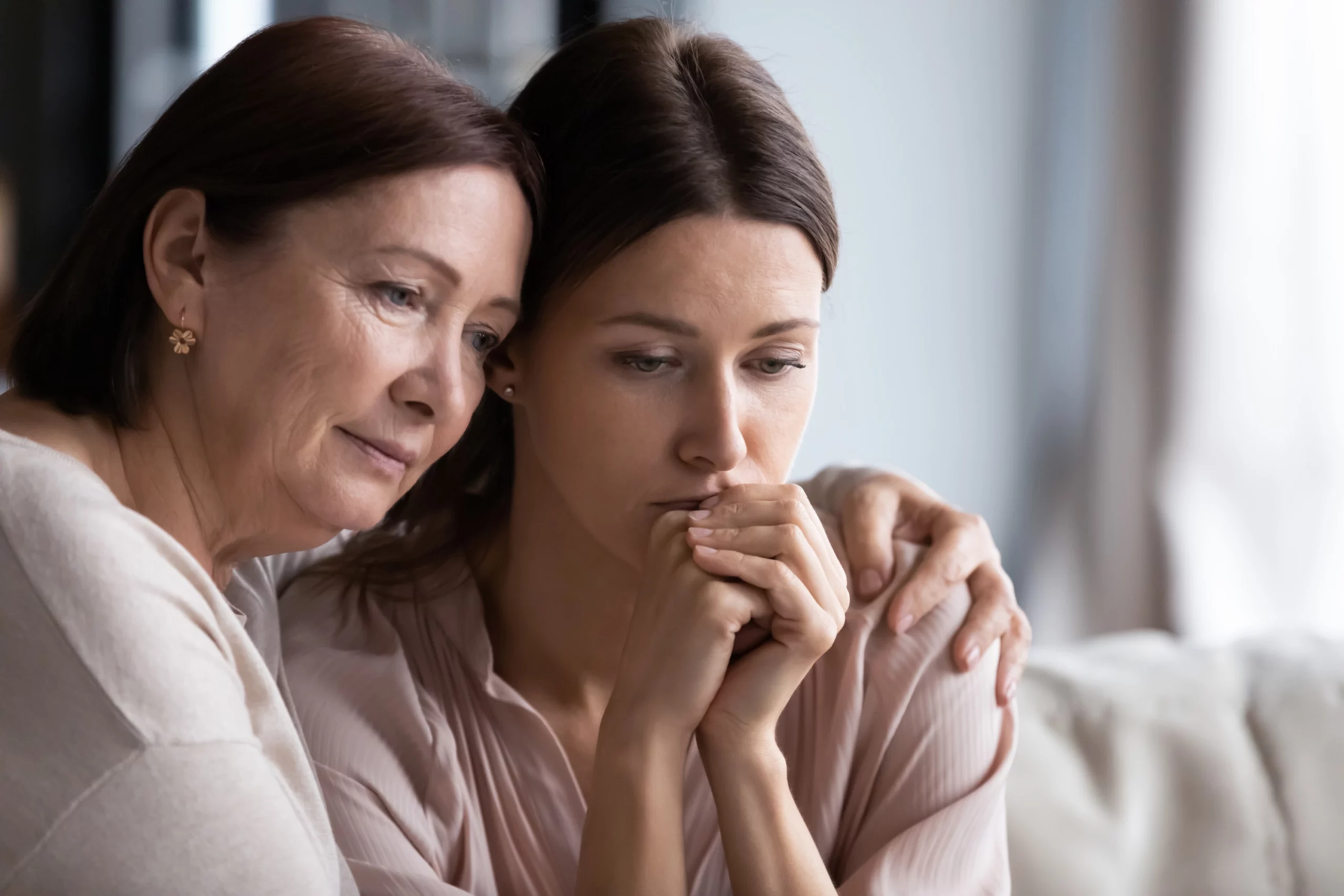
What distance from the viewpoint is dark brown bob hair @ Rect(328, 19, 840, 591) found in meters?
1.32

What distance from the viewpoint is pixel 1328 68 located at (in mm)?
2816

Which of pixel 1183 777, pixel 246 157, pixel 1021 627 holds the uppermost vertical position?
pixel 246 157

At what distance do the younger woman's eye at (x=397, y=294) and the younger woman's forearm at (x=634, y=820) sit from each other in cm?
44

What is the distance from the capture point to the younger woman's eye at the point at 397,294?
1150 mm

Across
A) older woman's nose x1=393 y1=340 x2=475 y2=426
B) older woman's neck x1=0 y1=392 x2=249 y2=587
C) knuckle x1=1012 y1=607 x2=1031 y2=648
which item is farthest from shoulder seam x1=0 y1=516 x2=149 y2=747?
knuckle x1=1012 y1=607 x2=1031 y2=648

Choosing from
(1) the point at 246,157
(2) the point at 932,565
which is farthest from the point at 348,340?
(2) the point at 932,565

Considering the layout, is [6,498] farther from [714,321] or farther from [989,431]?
[989,431]

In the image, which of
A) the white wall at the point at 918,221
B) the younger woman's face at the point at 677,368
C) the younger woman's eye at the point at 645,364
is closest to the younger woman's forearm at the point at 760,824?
the younger woman's face at the point at 677,368

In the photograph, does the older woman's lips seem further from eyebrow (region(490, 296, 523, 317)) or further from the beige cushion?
the beige cushion

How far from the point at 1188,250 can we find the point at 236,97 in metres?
2.41

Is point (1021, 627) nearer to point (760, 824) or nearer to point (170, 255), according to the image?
point (760, 824)

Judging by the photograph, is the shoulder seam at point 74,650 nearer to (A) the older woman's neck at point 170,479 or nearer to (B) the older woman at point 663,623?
(A) the older woman's neck at point 170,479

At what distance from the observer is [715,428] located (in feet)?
4.31

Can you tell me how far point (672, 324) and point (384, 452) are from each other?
301mm
